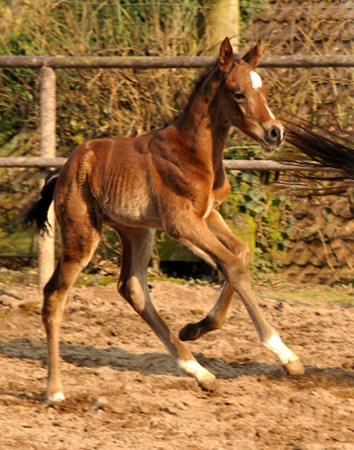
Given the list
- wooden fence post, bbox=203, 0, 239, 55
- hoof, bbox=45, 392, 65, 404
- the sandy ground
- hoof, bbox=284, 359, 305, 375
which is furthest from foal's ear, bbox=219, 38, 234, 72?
wooden fence post, bbox=203, 0, 239, 55

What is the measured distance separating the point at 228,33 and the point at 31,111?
7.42 ft

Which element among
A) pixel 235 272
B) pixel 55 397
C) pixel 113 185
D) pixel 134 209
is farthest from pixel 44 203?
pixel 235 272

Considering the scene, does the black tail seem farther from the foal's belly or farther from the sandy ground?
the sandy ground

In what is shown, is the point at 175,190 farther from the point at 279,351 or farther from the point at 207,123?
the point at 279,351

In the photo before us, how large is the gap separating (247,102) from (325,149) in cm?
63

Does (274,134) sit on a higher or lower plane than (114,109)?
higher

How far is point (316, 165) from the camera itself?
3.83 metres

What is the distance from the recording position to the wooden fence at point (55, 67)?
16.9 feet

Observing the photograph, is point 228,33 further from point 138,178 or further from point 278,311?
point 138,178

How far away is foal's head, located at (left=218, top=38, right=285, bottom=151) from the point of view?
3.34 m

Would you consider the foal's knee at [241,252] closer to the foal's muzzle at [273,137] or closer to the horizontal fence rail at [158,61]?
the foal's muzzle at [273,137]

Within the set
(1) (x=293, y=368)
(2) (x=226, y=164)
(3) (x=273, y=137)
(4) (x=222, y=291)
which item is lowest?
(1) (x=293, y=368)

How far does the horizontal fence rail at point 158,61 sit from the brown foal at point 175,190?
1464 millimetres

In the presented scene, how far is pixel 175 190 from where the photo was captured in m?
3.57
